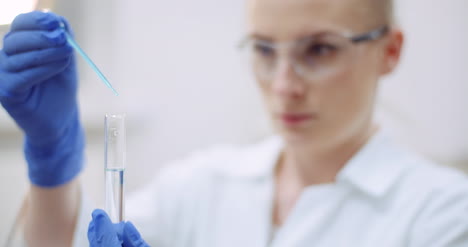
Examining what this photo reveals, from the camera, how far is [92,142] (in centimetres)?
198

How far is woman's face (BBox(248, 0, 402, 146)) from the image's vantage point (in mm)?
1057

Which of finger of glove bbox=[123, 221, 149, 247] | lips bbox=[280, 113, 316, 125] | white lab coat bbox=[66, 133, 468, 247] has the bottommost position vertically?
white lab coat bbox=[66, 133, 468, 247]

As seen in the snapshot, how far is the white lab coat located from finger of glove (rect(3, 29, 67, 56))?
0.31 meters

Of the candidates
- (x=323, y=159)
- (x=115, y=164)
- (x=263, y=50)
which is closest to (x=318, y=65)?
(x=263, y=50)

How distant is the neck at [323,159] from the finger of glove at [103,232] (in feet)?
1.95

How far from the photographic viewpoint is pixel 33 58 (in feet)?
2.37

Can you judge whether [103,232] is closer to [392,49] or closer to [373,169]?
[373,169]

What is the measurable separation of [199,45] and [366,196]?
4.01ft

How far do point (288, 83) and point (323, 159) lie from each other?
273 mm

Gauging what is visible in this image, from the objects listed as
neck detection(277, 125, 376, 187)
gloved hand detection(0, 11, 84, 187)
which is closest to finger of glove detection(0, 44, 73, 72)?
gloved hand detection(0, 11, 84, 187)

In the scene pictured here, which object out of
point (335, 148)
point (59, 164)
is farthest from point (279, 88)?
point (59, 164)

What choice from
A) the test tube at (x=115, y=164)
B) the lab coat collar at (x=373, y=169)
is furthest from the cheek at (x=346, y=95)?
the test tube at (x=115, y=164)

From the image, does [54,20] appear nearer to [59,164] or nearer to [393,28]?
[59,164]

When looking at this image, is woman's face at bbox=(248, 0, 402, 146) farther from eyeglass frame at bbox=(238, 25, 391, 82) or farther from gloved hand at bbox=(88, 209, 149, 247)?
gloved hand at bbox=(88, 209, 149, 247)
